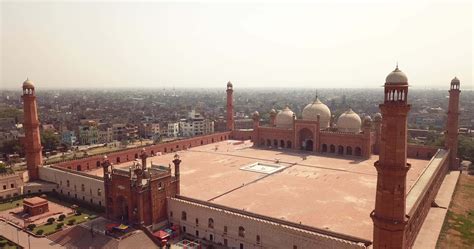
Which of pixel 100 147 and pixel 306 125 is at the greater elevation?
pixel 306 125

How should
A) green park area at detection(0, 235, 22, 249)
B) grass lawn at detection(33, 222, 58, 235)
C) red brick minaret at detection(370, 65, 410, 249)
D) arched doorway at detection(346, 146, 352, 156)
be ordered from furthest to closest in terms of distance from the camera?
arched doorway at detection(346, 146, 352, 156)
grass lawn at detection(33, 222, 58, 235)
green park area at detection(0, 235, 22, 249)
red brick minaret at detection(370, 65, 410, 249)

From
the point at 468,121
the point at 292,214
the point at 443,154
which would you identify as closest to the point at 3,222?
the point at 292,214

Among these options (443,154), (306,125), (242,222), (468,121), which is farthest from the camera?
(468,121)

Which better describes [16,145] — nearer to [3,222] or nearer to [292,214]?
[3,222]

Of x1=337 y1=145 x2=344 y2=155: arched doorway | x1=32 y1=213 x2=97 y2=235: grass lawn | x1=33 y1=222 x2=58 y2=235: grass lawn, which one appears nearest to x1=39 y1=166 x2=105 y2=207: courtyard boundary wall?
x1=32 y1=213 x2=97 y2=235: grass lawn

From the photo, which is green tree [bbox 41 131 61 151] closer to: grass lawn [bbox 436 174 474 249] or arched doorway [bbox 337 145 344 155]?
arched doorway [bbox 337 145 344 155]

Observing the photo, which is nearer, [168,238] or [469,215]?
[168,238]

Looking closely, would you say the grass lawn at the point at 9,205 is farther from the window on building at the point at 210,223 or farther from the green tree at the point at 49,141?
the green tree at the point at 49,141

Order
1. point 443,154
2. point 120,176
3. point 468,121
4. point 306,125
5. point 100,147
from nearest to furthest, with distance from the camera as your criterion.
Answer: point 120,176 < point 443,154 < point 306,125 < point 100,147 < point 468,121

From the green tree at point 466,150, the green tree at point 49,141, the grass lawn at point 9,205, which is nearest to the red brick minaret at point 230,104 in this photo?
the green tree at point 49,141
